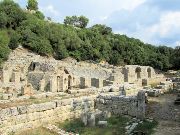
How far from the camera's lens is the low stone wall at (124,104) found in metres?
20.3

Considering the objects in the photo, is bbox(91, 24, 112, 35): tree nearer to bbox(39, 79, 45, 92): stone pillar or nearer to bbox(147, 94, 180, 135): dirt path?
bbox(39, 79, 45, 92): stone pillar

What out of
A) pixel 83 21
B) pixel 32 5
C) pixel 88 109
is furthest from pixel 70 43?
pixel 88 109

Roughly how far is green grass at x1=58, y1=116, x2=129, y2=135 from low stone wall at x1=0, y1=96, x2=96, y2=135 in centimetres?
54

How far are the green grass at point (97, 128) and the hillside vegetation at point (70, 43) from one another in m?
28.4

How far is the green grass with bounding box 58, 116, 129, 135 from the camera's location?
17484 mm

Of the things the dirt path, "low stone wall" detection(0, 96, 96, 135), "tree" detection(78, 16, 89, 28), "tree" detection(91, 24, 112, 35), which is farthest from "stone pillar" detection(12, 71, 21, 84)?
"tree" detection(78, 16, 89, 28)

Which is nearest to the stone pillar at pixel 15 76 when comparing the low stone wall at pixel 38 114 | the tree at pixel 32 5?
the low stone wall at pixel 38 114

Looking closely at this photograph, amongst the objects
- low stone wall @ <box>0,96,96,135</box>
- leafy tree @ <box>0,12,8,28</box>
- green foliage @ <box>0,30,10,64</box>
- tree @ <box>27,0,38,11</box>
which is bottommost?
low stone wall @ <box>0,96,96,135</box>

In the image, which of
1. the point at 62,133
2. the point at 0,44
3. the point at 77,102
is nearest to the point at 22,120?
the point at 62,133

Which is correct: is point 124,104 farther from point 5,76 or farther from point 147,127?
point 5,76

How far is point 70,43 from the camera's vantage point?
198ft

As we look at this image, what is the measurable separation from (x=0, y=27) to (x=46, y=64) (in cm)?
1698

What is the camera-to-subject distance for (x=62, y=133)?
655 inches

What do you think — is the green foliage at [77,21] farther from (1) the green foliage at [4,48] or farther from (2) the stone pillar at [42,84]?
(2) the stone pillar at [42,84]
